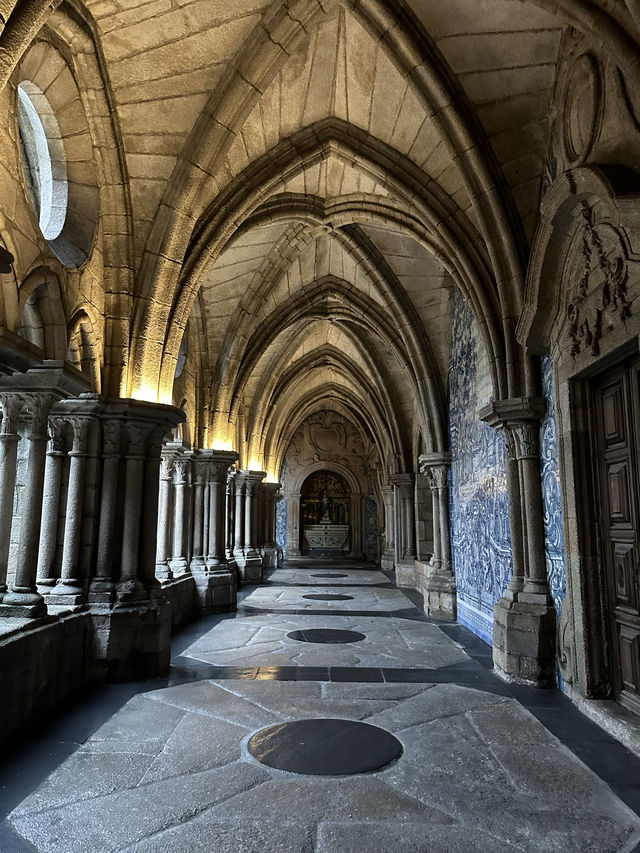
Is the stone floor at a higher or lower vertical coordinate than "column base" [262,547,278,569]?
lower

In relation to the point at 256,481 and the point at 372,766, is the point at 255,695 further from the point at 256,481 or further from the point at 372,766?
the point at 256,481

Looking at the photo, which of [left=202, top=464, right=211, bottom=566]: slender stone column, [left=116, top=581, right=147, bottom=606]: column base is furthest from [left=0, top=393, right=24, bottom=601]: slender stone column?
A: [left=202, top=464, right=211, bottom=566]: slender stone column

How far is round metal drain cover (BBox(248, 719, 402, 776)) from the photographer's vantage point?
3049 millimetres

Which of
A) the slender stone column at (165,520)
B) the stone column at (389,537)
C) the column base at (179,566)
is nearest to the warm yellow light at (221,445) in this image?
the slender stone column at (165,520)

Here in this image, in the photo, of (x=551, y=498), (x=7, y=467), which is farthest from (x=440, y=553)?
(x=7, y=467)

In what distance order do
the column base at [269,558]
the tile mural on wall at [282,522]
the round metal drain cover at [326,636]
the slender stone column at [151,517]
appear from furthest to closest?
the tile mural on wall at [282,522] → the column base at [269,558] → the round metal drain cover at [326,636] → the slender stone column at [151,517]

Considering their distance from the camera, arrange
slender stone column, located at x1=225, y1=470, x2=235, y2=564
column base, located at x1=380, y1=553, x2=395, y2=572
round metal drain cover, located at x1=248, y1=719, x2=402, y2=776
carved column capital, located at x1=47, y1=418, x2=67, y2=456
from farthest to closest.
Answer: column base, located at x1=380, y1=553, x2=395, y2=572, slender stone column, located at x1=225, y1=470, x2=235, y2=564, carved column capital, located at x1=47, y1=418, x2=67, y2=456, round metal drain cover, located at x1=248, y1=719, x2=402, y2=776

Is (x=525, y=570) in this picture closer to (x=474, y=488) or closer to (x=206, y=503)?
(x=474, y=488)

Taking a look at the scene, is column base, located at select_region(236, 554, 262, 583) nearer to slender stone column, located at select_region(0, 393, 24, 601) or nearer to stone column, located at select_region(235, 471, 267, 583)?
stone column, located at select_region(235, 471, 267, 583)

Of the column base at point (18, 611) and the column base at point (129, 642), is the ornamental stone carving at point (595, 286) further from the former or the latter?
the column base at point (18, 611)

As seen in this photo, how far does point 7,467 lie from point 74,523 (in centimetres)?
97

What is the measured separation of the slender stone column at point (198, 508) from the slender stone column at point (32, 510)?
4.53 m

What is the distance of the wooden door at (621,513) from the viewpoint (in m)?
3.71

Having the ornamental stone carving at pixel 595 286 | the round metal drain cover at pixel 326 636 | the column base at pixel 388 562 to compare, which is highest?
the ornamental stone carving at pixel 595 286
